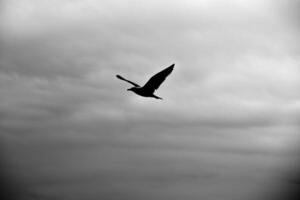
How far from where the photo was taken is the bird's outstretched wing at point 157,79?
60625 mm

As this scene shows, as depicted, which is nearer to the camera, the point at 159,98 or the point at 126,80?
the point at 159,98

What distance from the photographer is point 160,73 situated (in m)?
60.8

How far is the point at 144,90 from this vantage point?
63156mm

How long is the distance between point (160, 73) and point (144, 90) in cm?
343

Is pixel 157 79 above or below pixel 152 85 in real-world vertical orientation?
above

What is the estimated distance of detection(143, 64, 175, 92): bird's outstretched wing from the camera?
199 feet

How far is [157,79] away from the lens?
61.6 m

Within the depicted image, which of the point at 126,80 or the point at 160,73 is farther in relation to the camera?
the point at 126,80

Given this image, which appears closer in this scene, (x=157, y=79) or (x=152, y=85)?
(x=157, y=79)

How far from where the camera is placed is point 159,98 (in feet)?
203

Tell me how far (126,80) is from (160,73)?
254 inches

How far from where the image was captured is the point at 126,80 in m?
65.9

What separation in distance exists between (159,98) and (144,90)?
2.31 metres
